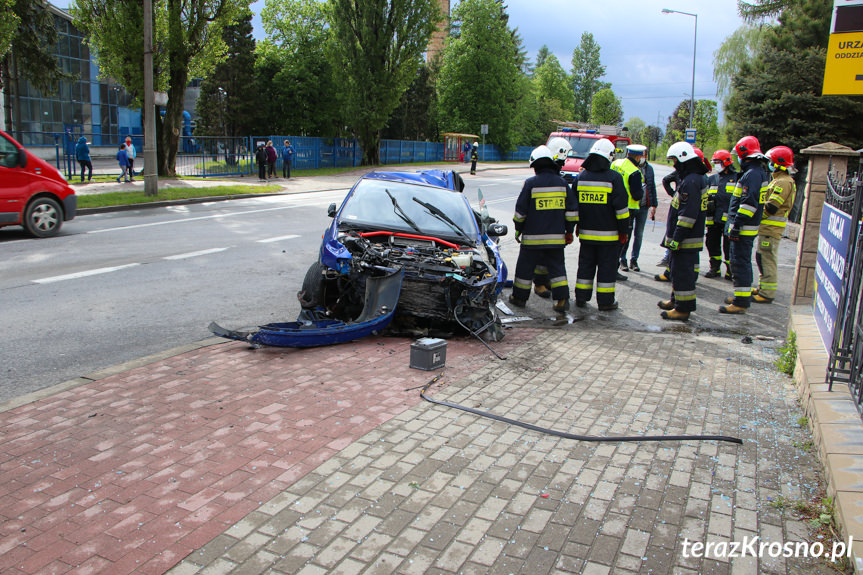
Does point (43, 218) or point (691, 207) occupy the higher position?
point (691, 207)

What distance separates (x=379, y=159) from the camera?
43781mm

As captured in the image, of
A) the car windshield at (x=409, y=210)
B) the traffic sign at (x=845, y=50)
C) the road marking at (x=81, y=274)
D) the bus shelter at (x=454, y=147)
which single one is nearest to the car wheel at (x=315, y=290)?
the car windshield at (x=409, y=210)

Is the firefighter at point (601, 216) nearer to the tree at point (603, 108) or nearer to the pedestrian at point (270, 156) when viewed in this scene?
the pedestrian at point (270, 156)

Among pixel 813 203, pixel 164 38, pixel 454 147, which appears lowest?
pixel 813 203

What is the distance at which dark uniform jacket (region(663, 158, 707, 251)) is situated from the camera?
Answer: 777 cm

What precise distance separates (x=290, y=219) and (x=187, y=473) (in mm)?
13322

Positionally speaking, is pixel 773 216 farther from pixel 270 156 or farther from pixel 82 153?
pixel 270 156

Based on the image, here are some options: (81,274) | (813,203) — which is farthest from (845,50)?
(81,274)

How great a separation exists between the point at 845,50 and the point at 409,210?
4906 millimetres

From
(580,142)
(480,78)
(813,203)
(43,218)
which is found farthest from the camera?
(480,78)

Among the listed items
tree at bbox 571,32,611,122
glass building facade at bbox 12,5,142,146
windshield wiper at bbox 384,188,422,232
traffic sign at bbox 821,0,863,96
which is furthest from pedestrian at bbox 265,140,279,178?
tree at bbox 571,32,611,122

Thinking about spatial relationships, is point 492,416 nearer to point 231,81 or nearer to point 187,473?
point 187,473

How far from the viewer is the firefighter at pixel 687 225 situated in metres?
7.78

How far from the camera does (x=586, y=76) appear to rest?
394 ft
